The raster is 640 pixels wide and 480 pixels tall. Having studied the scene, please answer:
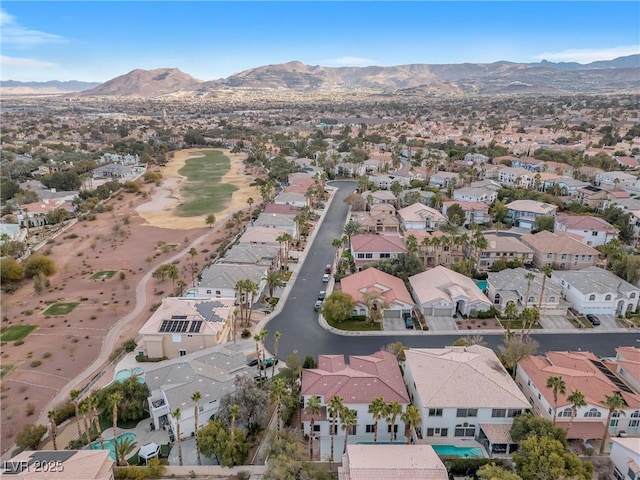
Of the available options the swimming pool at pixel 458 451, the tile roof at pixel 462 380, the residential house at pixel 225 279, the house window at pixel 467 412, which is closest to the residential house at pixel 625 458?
the tile roof at pixel 462 380

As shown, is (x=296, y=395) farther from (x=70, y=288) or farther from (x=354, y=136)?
(x=354, y=136)

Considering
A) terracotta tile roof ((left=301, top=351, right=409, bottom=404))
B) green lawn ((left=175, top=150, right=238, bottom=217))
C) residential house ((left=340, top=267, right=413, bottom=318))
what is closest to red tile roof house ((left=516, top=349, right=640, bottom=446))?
terracotta tile roof ((left=301, top=351, right=409, bottom=404))

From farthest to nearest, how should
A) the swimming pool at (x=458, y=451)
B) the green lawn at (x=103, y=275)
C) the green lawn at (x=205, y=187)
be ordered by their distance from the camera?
the green lawn at (x=205, y=187), the green lawn at (x=103, y=275), the swimming pool at (x=458, y=451)

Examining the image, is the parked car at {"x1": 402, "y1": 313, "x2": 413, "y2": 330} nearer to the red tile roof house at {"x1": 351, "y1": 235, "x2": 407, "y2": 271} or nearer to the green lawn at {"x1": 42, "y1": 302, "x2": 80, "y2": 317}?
the red tile roof house at {"x1": 351, "y1": 235, "x2": 407, "y2": 271}

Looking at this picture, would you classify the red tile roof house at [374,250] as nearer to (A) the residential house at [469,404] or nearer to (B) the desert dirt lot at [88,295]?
(B) the desert dirt lot at [88,295]

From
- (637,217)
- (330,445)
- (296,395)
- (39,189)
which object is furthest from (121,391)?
(39,189)

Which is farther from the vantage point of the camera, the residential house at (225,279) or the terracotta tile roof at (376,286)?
the residential house at (225,279)

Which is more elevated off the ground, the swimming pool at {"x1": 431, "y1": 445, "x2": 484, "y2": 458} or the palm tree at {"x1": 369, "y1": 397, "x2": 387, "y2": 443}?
the palm tree at {"x1": 369, "y1": 397, "x2": 387, "y2": 443}
